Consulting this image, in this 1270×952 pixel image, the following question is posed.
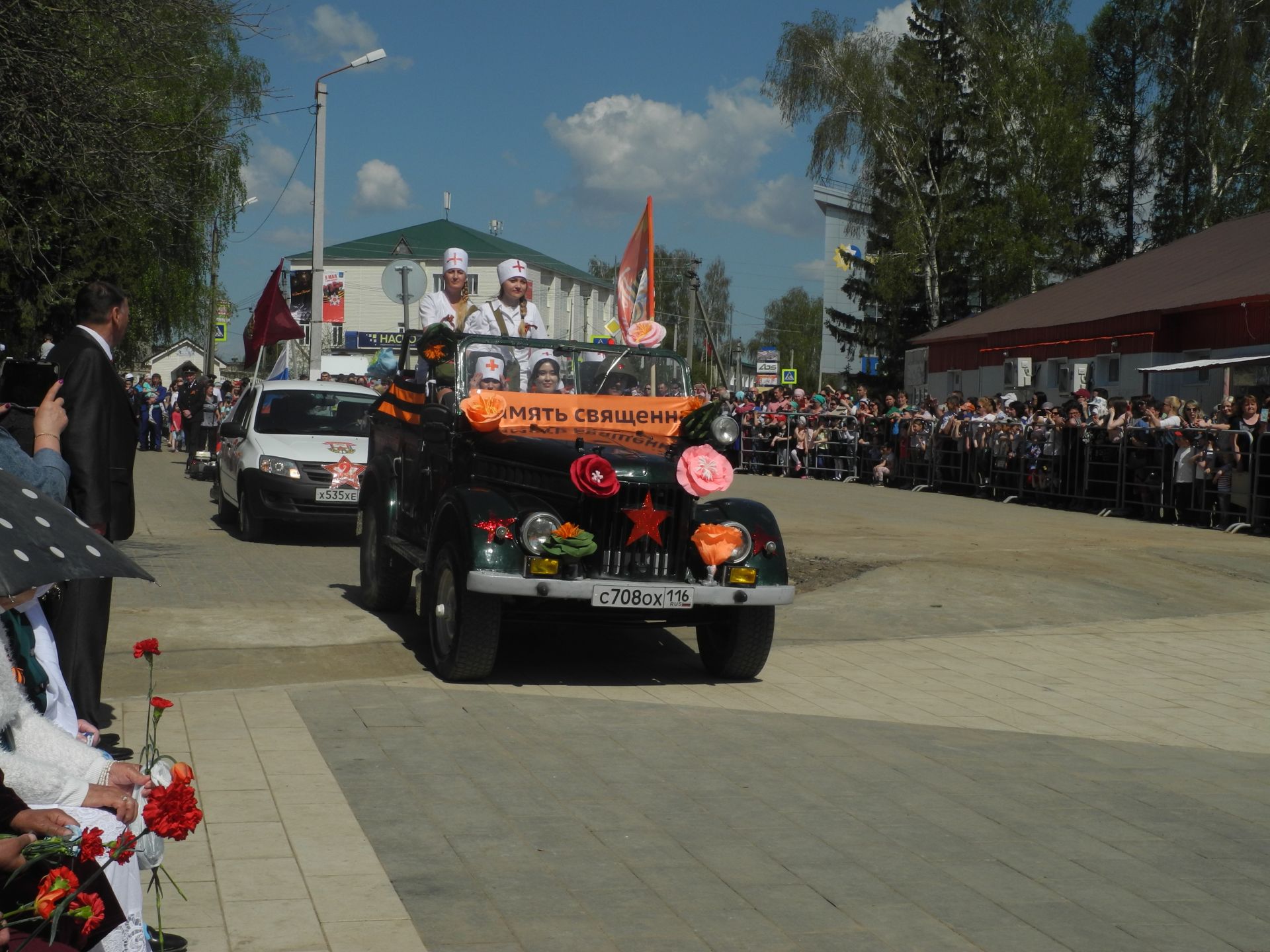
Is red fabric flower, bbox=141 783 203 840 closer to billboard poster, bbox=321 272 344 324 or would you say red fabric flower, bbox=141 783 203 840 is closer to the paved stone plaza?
the paved stone plaza

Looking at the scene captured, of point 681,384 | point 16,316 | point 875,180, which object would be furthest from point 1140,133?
point 681,384

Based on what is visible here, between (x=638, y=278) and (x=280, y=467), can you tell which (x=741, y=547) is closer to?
(x=638, y=278)

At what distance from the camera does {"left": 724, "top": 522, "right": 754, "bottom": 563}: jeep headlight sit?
796 centimetres

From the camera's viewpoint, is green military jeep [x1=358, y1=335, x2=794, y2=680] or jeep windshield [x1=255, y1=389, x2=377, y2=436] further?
jeep windshield [x1=255, y1=389, x2=377, y2=436]

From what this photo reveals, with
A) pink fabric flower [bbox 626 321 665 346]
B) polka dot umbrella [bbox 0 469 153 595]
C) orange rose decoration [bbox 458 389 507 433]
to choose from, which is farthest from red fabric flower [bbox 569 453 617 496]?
polka dot umbrella [bbox 0 469 153 595]

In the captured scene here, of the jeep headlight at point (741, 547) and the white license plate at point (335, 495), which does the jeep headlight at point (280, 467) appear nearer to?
the white license plate at point (335, 495)

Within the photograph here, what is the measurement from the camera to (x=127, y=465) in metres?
6.09

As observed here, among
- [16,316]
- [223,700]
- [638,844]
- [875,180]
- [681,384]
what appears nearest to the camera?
[638,844]

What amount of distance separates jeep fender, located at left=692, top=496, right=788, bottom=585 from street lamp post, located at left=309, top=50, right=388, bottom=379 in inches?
824

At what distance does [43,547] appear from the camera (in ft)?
9.88

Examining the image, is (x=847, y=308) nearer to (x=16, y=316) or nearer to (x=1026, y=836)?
(x=16, y=316)

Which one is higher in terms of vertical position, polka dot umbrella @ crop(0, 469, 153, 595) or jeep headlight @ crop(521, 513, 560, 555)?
polka dot umbrella @ crop(0, 469, 153, 595)

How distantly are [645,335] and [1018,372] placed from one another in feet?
86.0

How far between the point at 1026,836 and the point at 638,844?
1.48m
